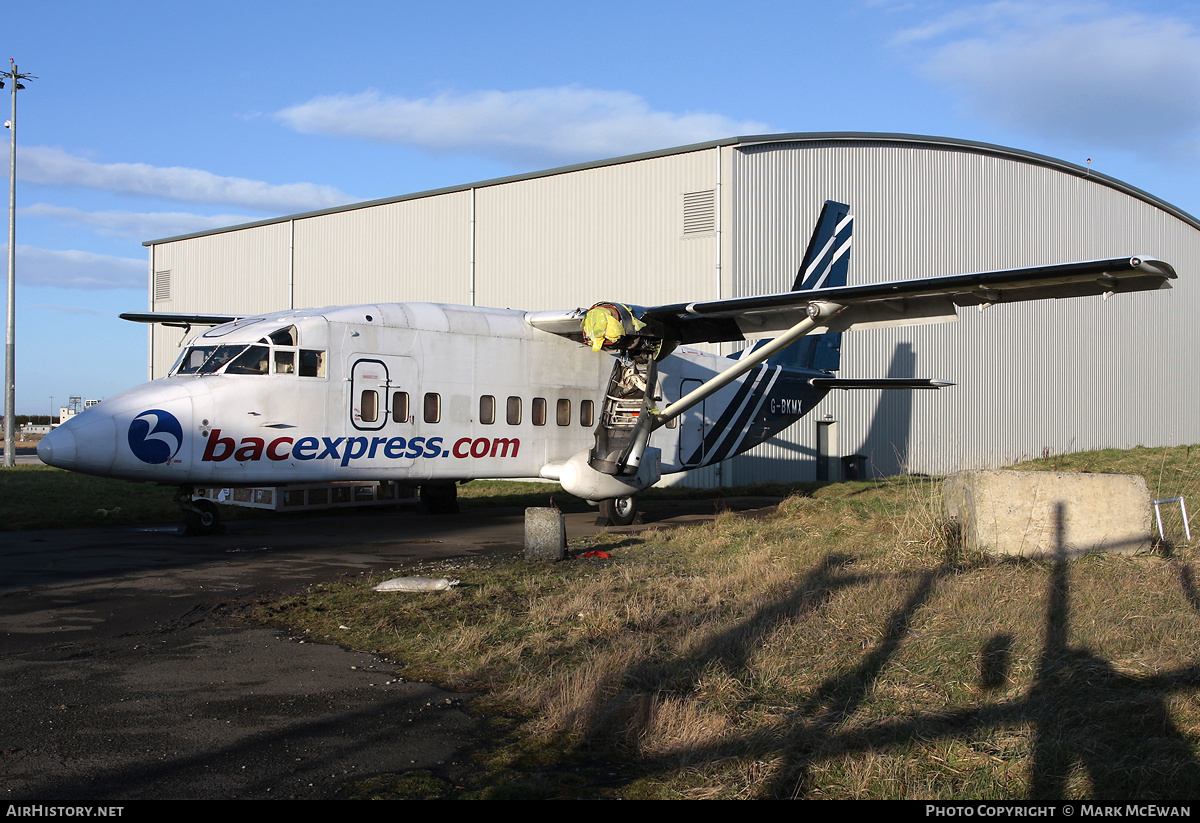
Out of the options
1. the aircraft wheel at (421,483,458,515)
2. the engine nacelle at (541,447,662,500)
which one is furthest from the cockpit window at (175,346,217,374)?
the engine nacelle at (541,447,662,500)

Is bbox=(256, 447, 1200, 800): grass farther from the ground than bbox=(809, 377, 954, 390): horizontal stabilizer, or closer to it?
closer to it

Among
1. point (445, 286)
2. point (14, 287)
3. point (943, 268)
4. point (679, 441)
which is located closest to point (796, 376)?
point (679, 441)

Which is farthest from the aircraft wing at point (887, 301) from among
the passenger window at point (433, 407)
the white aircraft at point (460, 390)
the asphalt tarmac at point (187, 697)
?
the asphalt tarmac at point (187, 697)

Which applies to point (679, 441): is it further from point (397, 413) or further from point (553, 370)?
point (397, 413)

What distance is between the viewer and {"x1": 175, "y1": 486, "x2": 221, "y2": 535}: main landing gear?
13.5 meters

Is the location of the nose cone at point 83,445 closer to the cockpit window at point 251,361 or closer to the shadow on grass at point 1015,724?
the cockpit window at point 251,361

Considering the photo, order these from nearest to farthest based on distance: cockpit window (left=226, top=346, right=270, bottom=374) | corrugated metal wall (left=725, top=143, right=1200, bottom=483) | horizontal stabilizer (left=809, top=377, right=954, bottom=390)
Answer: cockpit window (left=226, top=346, right=270, bottom=374) → horizontal stabilizer (left=809, top=377, right=954, bottom=390) → corrugated metal wall (left=725, top=143, right=1200, bottom=483)

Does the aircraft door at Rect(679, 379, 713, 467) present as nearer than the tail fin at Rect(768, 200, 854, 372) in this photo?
Yes

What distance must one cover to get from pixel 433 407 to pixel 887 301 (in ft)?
23.8

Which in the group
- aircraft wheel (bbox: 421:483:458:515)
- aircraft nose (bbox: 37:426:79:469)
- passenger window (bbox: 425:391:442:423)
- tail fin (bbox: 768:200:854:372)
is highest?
tail fin (bbox: 768:200:854:372)

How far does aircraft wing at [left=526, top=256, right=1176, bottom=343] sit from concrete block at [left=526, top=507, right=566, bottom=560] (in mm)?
4536

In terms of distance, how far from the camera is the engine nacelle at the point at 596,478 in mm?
15406

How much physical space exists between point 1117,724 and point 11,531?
15.5 metres

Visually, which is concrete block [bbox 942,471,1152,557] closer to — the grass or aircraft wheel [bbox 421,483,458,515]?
the grass
